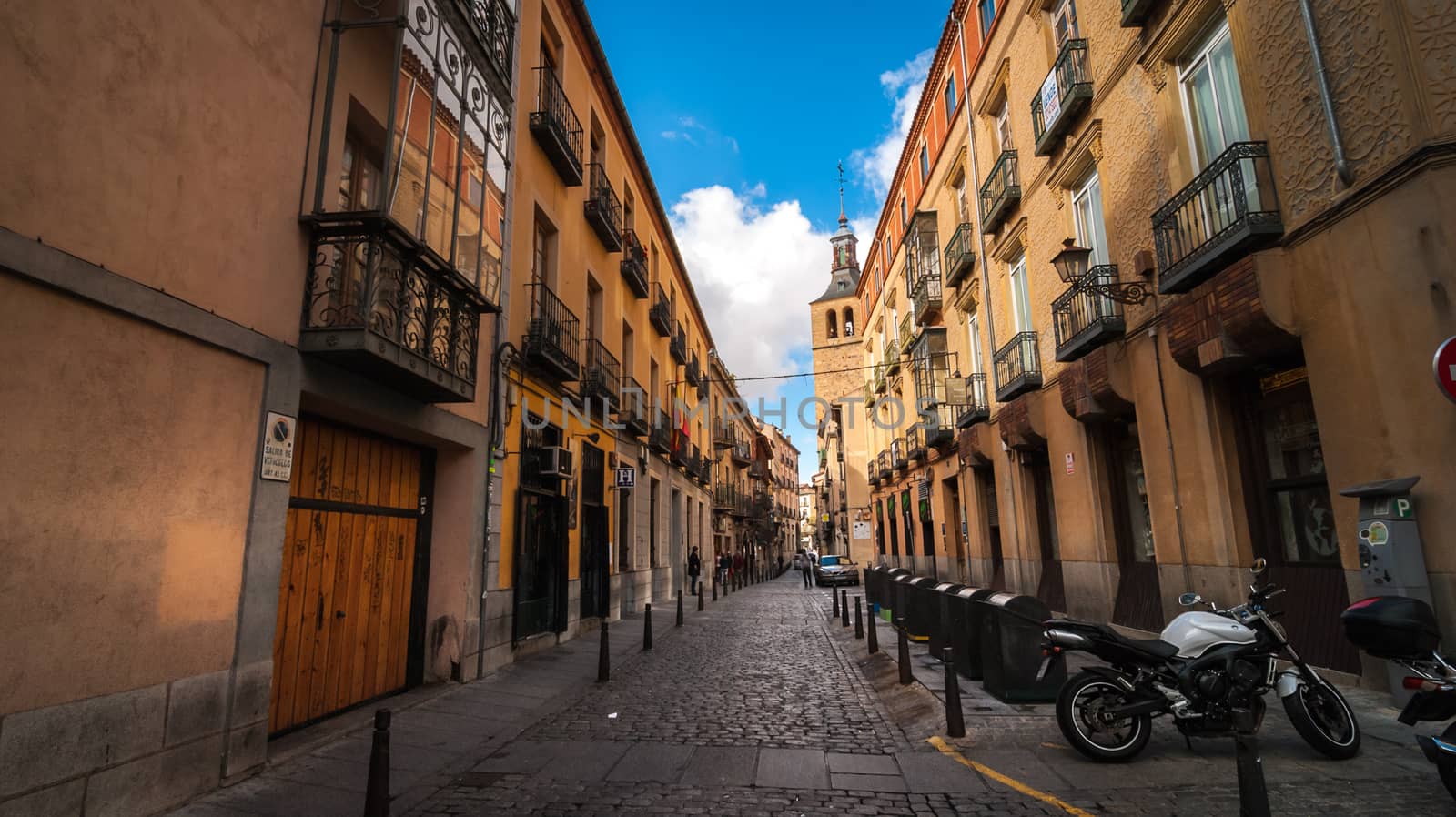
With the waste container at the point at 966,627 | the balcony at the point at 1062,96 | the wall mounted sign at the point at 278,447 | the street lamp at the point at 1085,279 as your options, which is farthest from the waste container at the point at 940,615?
the balcony at the point at 1062,96

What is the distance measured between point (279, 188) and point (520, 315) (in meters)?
5.19

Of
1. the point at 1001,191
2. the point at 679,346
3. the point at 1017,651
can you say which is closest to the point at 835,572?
the point at 679,346

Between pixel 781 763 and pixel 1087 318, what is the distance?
9.02m

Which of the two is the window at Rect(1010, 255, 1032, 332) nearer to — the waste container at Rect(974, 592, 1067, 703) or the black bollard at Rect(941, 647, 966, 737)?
the waste container at Rect(974, 592, 1067, 703)

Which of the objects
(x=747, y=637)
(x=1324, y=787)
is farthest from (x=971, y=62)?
(x=1324, y=787)

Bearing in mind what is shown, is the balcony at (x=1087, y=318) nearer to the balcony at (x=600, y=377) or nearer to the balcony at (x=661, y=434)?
the balcony at (x=600, y=377)

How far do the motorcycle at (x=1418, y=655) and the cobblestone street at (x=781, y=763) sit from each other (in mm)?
546

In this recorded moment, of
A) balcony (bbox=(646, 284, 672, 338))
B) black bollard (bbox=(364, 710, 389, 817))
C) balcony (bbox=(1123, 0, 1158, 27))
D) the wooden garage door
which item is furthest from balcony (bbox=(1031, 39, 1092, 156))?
black bollard (bbox=(364, 710, 389, 817))

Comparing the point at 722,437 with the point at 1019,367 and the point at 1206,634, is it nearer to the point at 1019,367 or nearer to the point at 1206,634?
the point at 1019,367

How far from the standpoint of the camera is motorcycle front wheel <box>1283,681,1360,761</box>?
4.98 metres

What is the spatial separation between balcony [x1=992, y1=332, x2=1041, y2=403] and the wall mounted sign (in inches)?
488

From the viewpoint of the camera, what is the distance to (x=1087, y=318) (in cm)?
1162

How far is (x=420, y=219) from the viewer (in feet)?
22.0

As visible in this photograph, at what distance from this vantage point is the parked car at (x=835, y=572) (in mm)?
32375
